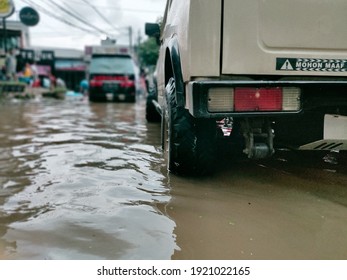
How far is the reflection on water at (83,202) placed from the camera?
1.95m

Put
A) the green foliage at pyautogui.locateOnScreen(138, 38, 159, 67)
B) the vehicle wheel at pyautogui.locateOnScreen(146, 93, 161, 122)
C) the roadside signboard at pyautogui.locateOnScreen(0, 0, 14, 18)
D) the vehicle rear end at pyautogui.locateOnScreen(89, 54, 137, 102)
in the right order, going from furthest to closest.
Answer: the green foliage at pyautogui.locateOnScreen(138, 38, 159, 67) < the vehicle rear end at pyautogui.locateOnScreen(89, 54, 137, 102) < the roadside signboard at pyautogui.locateOnScreen(0, 0, 14, 18) < the vehicle wheel at pyautogui.locateOnScreen(146, 93, 161, 122)

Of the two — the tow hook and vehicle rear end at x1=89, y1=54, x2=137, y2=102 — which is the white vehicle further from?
vehicle rear end at x1=89, y1=54, x2=137, y2=102

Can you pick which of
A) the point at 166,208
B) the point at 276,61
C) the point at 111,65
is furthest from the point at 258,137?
the point at 111,65

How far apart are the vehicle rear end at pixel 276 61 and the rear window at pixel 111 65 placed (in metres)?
14.1

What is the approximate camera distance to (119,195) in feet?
9.12

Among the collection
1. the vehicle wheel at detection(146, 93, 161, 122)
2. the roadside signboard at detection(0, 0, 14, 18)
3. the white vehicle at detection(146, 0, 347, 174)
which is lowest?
the vehicle wheel at detection(146, 93, 161, 122)

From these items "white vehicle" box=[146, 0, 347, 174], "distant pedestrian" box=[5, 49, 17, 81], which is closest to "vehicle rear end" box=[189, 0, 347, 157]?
"white vehicle" box=[146, 0, 347, 174]

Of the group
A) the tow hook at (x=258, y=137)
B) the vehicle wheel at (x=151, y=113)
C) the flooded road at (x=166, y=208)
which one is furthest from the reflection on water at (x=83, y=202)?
the vehicle wheel at (x=151, y=113)

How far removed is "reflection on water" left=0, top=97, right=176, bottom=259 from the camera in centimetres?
195

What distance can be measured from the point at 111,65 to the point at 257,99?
14521 millimetres

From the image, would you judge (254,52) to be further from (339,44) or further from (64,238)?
(64,238)

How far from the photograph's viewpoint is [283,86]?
2402 mm

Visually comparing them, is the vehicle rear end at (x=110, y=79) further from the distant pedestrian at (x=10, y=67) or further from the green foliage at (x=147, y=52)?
the green foliage at (x=147, y=52)

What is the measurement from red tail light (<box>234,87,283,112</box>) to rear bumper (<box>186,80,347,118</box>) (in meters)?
0.02
